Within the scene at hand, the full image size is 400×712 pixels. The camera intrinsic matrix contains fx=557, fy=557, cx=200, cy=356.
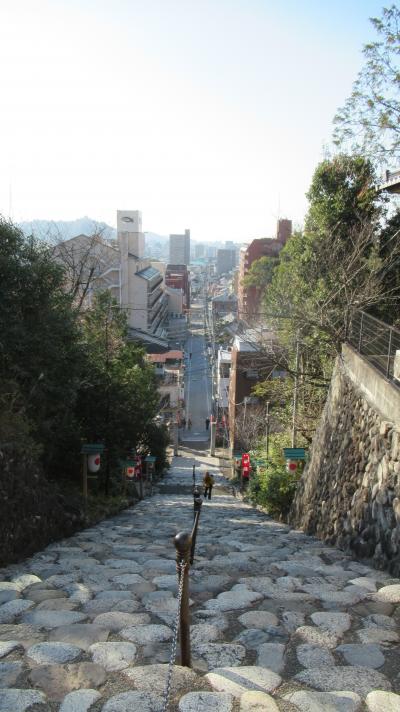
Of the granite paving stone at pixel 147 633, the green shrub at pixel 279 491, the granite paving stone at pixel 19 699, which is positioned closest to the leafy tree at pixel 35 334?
the green shrub at pixel 279 491

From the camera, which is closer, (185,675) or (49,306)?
(185,675)

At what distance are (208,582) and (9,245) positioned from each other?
7157mm

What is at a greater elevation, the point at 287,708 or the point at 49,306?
the point at 49,306

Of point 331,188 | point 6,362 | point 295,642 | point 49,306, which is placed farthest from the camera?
point 331,188

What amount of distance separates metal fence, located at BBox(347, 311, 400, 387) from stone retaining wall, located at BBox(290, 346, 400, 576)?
7.8 inches

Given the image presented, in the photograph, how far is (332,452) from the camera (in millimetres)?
10438

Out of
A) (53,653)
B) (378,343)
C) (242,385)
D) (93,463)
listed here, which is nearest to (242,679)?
(53,653)

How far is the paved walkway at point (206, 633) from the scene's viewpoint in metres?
3.53

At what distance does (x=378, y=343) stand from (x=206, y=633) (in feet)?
21.4

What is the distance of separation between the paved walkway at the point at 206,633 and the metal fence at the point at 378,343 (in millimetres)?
2943

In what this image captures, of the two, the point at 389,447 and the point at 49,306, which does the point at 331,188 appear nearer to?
the point at 49,306

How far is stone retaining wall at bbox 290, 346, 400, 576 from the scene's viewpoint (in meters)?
6.99

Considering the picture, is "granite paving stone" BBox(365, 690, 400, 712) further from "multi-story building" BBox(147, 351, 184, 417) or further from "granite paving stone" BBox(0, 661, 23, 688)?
"multi-story building" BBox(147, 351, 184, 417)

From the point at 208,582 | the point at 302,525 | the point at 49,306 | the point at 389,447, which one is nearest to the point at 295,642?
the point at 208,582
